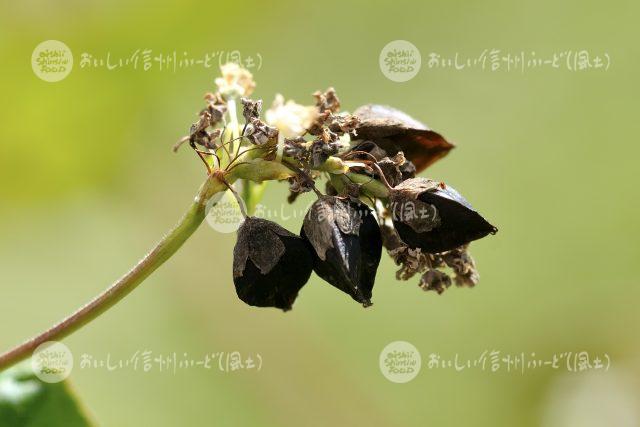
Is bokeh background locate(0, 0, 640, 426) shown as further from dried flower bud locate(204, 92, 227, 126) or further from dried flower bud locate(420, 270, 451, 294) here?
dried flower bud locate(420, 270, 451, 294)

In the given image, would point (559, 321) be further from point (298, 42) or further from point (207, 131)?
point (207, 131)

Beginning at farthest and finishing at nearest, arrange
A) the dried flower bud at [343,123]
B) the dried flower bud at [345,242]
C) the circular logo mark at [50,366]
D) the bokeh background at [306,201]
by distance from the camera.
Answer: the bokeh background at [306,201]
the circular logo mark at [50,366]
the dried flower bud at [343,123]
the dried flower bud at [345,242]

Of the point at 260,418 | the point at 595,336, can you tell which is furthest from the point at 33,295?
the point at 595,336

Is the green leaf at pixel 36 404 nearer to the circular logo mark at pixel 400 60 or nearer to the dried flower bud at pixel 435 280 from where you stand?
the dried flower bud at pixel 435 280

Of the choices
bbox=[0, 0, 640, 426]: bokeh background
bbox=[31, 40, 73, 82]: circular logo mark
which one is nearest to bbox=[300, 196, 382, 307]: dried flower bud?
bbox=[0, 0, 640, 426]: bokeh background

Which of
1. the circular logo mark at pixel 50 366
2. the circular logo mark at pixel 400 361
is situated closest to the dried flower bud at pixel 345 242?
the circular logo mark at pixel 50 366

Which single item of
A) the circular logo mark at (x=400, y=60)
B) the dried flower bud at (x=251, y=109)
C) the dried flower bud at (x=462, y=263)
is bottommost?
the dried flower bud at (x=462, y=263)
